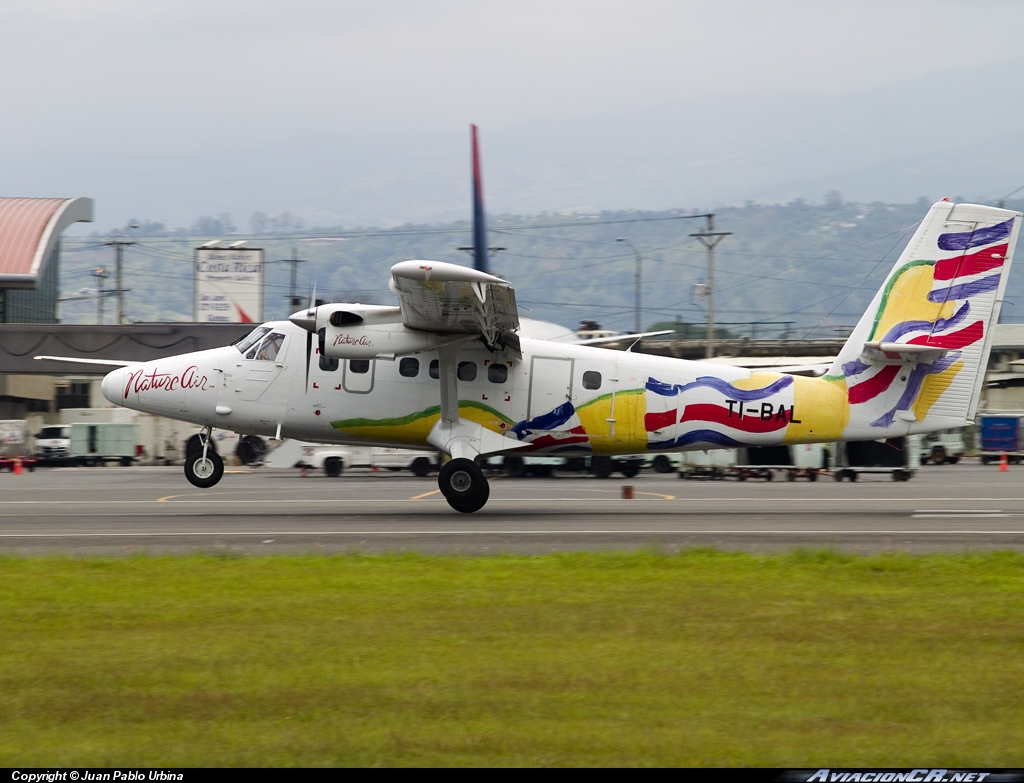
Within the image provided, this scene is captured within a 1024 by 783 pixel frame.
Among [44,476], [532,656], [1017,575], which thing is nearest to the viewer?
[532,656]

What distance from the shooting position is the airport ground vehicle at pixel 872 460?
31.5 metres

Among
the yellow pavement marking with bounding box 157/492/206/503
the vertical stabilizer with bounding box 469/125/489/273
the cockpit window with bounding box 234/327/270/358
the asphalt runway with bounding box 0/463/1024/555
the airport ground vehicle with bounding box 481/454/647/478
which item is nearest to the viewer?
the asphalt runway with bounding box 0/463/1024/555

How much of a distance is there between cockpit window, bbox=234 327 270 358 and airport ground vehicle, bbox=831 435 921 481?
60.2 feet

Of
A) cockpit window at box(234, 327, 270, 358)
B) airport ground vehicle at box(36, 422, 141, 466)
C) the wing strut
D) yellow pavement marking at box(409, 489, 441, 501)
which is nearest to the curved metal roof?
airport ground vehicle at box(36, 422, 141, 466)

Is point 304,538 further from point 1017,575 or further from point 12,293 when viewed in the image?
point 12,293

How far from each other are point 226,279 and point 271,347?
67437 mm

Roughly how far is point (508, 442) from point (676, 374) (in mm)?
3171

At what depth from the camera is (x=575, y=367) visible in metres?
19.2

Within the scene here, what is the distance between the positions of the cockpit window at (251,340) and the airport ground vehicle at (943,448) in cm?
3312

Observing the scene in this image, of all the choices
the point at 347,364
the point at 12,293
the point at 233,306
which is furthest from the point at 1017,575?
the point at 233,306

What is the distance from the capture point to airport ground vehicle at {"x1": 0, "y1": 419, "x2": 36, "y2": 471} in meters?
41.7

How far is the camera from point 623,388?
19188 mm

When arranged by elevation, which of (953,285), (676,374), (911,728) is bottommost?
(911,728)

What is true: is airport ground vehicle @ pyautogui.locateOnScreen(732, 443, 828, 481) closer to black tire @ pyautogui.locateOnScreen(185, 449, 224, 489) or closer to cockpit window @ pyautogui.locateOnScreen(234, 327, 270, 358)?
cockpit window @ pyautogui.locateOnScreen(234, 327, 270, 358)
